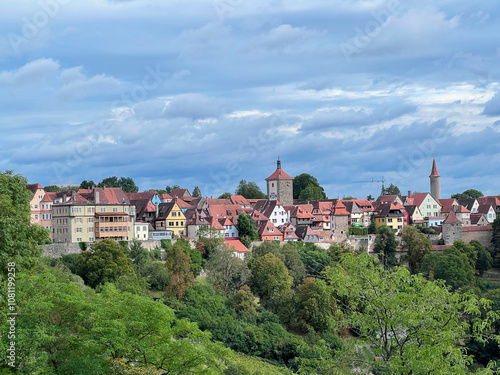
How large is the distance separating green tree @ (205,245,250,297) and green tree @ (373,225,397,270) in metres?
21.5

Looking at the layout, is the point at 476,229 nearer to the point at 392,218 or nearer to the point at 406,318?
the point at 392,218

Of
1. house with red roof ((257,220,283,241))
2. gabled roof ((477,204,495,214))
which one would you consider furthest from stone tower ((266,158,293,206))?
gabled roof ((477,204,495,214))

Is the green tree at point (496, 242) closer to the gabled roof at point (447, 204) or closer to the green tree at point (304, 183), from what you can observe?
the gabled roof at point (447, 204)

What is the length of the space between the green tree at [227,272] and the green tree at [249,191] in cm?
4729

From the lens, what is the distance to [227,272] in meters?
56.3

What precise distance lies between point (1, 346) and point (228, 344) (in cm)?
2782

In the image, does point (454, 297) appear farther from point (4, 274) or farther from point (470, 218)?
point (470, 218)

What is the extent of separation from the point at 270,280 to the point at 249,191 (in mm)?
51756

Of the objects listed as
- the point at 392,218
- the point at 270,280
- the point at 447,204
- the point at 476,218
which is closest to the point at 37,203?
the point at 270,280

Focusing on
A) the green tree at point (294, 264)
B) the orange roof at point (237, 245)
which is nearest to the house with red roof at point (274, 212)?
the orange roof at point (237, 245)

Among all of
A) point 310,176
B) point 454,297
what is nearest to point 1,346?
point 454,297

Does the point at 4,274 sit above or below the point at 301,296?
above

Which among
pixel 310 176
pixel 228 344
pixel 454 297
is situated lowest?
pixel 228 344

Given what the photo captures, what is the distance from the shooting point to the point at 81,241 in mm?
60219
